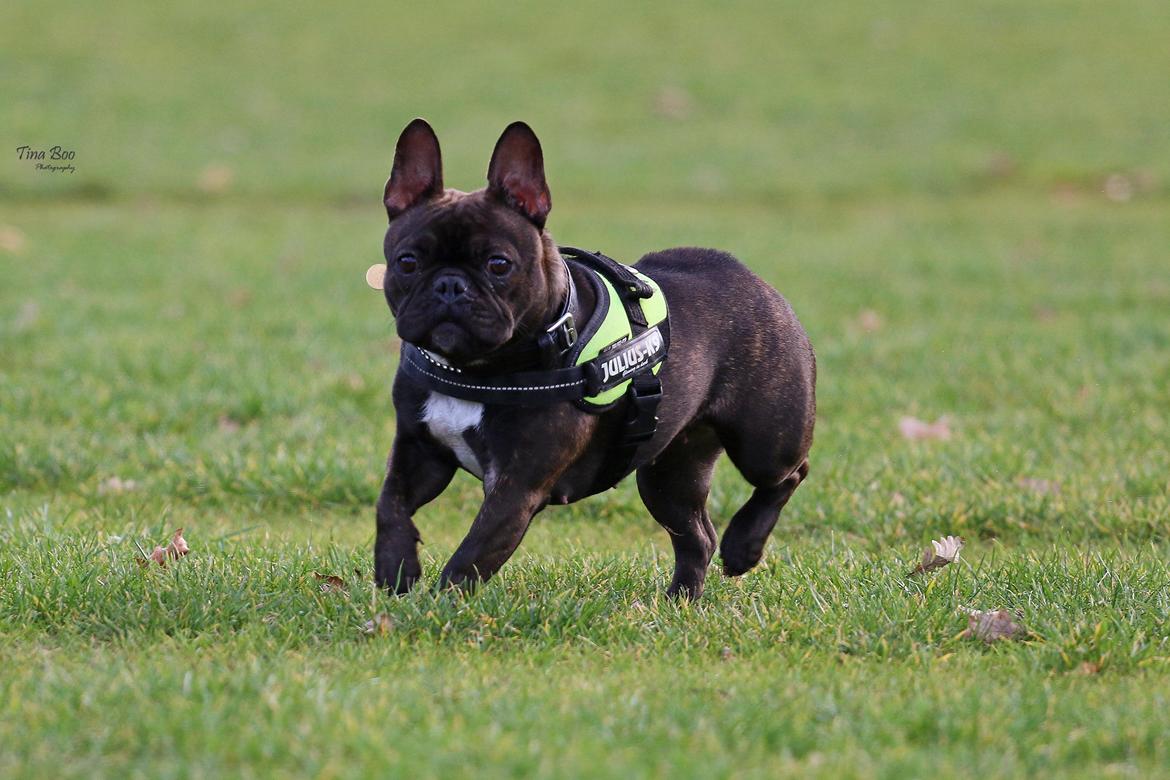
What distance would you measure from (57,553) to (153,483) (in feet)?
5.09

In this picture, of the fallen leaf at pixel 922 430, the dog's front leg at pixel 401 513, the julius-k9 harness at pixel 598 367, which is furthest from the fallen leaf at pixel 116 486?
the fallen leaf at pixel 922 430

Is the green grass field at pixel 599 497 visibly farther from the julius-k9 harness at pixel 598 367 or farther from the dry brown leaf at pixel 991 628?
the julius-k9 harness at pixel 598 367

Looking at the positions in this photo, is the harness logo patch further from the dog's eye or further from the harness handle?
the dog's eye

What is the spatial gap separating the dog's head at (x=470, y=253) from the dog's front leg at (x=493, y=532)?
1.36 ft

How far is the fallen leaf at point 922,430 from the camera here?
7117 millimetres

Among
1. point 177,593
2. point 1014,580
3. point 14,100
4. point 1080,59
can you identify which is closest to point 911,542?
point 1014,580

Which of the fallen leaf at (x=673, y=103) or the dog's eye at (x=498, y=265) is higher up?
the fallen leaf at (x=673, y=103)

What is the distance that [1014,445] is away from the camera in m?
6.85

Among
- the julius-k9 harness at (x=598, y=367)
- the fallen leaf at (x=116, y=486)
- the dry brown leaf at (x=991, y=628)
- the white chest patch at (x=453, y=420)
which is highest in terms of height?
the julius-k9 harness at (x=598, y=367)

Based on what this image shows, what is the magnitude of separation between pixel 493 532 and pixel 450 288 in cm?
73

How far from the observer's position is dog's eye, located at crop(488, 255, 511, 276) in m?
4.12

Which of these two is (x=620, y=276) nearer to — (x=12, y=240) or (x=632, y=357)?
(x=632, y=357)

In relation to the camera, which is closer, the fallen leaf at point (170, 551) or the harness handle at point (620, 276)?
the harness handle at point (620, 276)

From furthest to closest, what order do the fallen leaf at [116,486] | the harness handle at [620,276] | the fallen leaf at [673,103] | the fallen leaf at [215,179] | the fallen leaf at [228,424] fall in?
the fallen leaf at [673,103] < the fallen leaf at [215,179] < the fallen leaf at [228,424] < the fallen leaf at [116,486] < the harness handle at [620,276]
